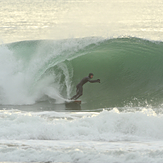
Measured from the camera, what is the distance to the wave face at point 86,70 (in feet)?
36.6

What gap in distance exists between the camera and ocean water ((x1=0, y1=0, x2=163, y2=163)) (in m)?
5.46

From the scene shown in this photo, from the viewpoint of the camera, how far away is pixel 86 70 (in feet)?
44.1

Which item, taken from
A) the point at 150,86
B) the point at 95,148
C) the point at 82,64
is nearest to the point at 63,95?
the point at 82,64

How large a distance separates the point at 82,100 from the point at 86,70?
2746 mm

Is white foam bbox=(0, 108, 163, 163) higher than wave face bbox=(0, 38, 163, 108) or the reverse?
the reverse

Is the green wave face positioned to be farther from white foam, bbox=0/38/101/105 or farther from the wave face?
white foam, bbox=0/38/101/105

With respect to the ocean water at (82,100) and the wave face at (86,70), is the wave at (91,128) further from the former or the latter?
the wave face at (86,70)

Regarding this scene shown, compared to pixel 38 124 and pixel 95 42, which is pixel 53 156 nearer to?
pixel 38 124

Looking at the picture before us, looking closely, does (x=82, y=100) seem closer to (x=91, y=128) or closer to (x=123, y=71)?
(x=123, y=71)

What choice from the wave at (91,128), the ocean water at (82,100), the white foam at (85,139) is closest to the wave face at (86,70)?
the ocean water at (82,100)

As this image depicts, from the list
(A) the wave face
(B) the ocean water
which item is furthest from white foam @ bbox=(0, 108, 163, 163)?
(A) the wave face

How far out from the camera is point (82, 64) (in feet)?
44.9

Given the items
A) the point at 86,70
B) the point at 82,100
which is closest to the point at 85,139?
the point at 82,100

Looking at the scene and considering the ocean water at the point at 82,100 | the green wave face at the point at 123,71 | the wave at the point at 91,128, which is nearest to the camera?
the ocean water at the point at 82,100
